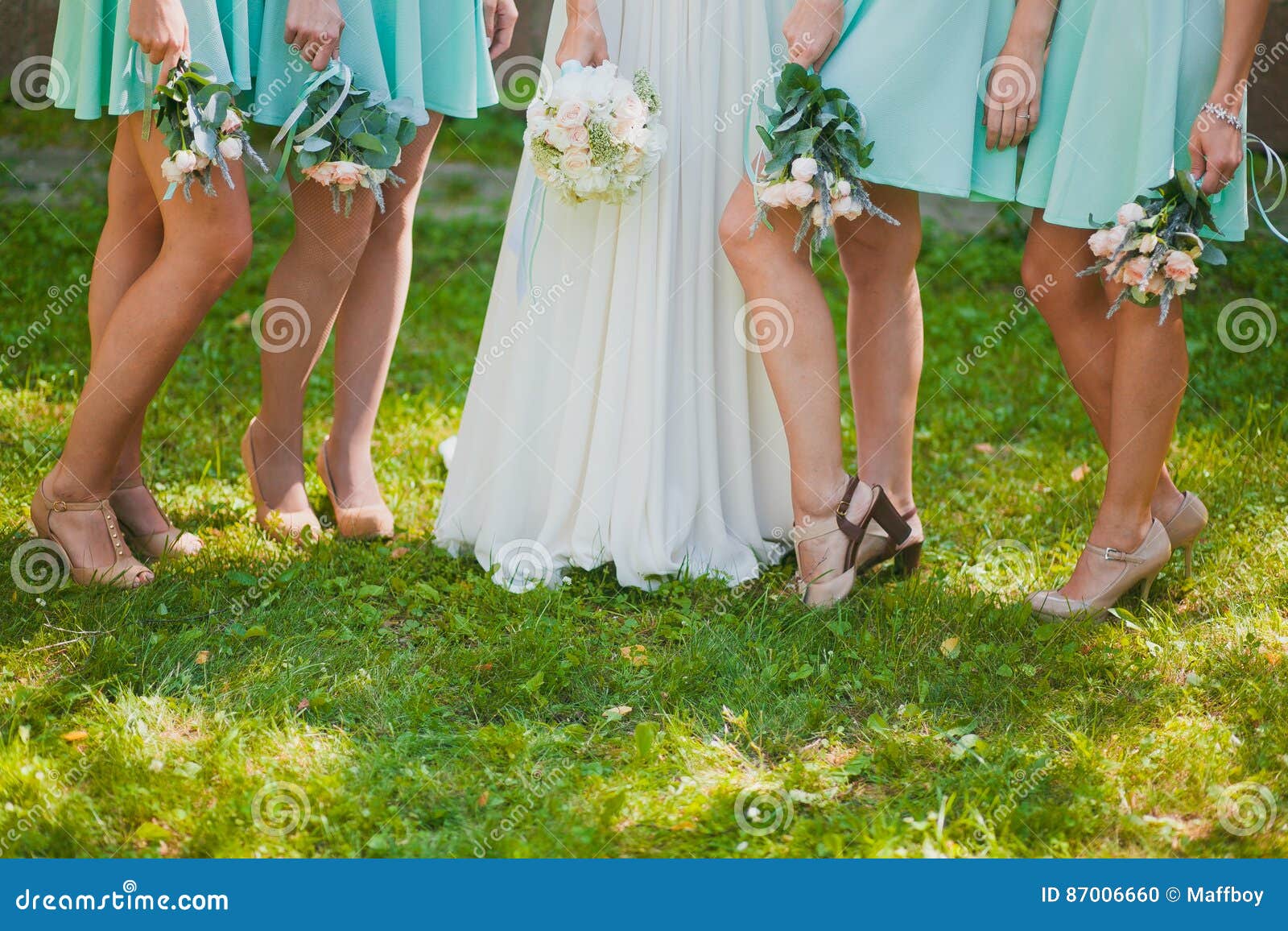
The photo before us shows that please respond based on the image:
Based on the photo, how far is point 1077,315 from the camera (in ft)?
8.23

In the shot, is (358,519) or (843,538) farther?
(358,519)

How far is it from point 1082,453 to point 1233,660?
121 cm

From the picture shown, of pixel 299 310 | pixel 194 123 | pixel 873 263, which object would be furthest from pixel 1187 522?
pixel 194 123

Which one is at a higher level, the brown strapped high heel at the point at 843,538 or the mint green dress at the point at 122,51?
the mint green dress at the point at 122,51

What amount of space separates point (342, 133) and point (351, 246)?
0.35 metres

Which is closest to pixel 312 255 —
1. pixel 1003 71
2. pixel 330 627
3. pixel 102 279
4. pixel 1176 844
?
pixel 102 279

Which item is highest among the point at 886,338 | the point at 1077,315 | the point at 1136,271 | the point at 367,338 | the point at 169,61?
the point at 169,61

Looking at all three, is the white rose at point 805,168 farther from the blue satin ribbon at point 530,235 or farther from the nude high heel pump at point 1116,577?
the nude high heel pump at point 1116,577

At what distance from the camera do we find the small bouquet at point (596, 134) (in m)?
2.36

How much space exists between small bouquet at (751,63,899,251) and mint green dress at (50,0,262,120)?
102cm

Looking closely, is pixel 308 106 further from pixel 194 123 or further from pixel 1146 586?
pixel 1146 586

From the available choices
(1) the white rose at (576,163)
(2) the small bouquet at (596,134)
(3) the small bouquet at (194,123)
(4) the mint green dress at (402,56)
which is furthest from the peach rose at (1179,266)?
(3) the small bouquet at (194,123)

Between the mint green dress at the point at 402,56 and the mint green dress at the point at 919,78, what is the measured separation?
32.4 inches

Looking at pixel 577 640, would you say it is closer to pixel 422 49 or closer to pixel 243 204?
pixel 243 204
